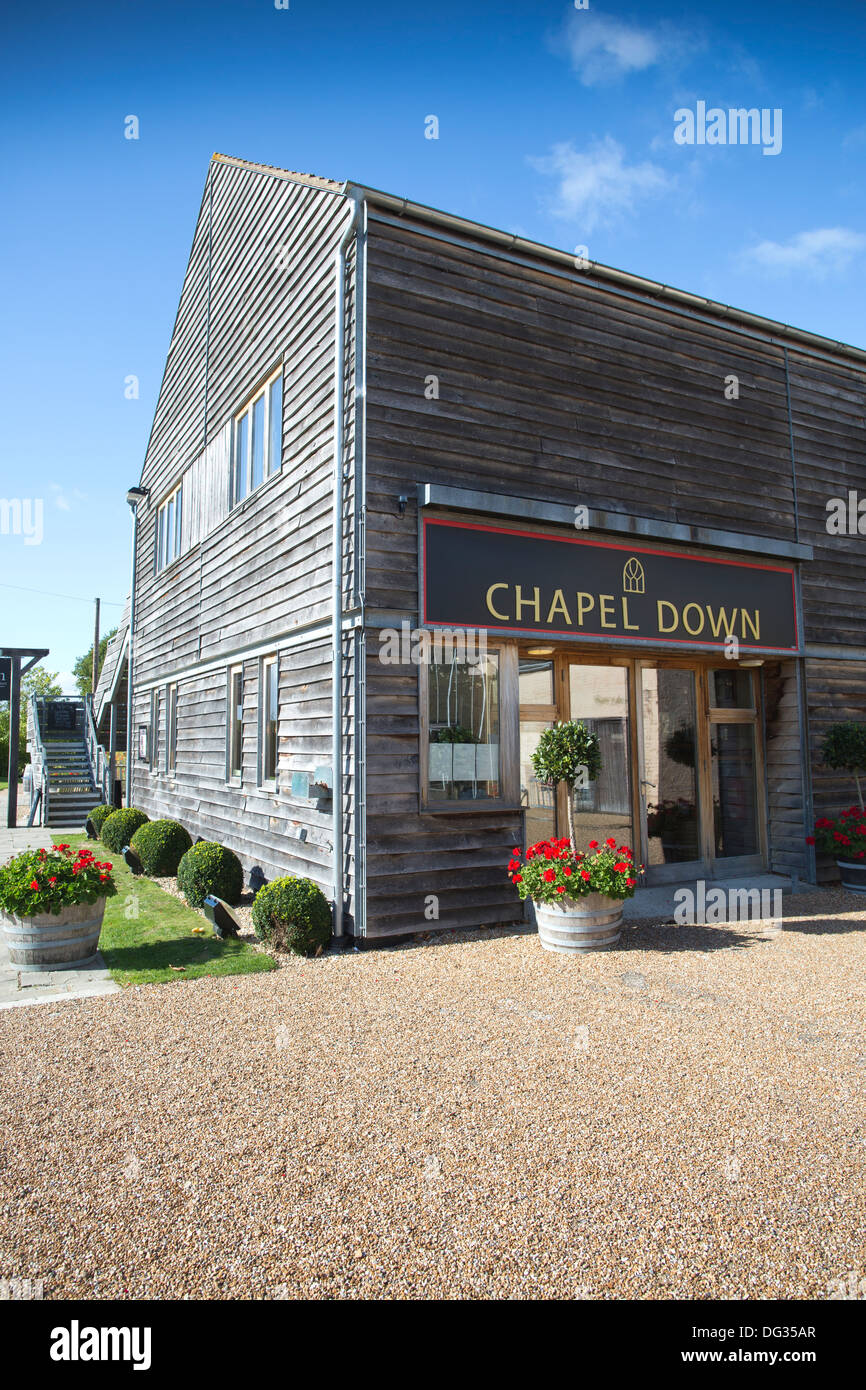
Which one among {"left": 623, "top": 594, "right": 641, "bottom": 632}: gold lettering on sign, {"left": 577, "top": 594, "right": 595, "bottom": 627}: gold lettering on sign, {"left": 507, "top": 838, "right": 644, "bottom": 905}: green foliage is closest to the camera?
{"left": 507, "top": 838, "right": 644, "bottom": 905}: green foliage

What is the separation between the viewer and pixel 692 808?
1010 cm

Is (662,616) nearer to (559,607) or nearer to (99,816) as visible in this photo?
(559,607)

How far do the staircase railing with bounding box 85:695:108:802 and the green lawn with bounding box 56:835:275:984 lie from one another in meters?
10.7

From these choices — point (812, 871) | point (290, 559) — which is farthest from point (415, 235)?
point (812, 871)

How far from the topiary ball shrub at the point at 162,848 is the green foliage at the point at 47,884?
5.22 metres

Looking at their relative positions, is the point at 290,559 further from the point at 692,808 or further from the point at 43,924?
the point at 692,808

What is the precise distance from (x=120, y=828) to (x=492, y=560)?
984 centimetres

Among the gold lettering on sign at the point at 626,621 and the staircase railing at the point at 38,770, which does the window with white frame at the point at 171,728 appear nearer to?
the staircase railing at the point at 38,770

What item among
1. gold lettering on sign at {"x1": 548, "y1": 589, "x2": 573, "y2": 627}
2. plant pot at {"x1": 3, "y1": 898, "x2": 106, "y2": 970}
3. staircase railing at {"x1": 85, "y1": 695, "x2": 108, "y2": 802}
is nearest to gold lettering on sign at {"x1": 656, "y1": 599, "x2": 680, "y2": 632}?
gold lettering on sign at {"x1": 548, "y1": 589, "x2": 573, "y2": 627}

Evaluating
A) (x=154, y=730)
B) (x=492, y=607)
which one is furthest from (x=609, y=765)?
(x=154, y=730)

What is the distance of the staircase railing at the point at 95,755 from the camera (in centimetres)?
2030

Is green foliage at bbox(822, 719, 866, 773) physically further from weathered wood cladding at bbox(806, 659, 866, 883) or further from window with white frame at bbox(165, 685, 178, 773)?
window with white frame at bbox(165, 685, 178, 773)

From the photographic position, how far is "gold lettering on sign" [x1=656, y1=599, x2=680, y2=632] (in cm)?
931
